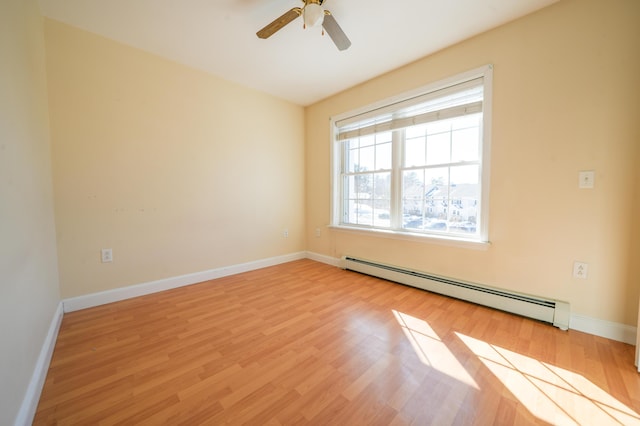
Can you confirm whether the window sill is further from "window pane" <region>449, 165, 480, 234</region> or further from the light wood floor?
the light wood floor

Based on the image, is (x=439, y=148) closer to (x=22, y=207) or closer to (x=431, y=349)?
(x=431, y=349)

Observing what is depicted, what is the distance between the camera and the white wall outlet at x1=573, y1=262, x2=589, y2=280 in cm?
190

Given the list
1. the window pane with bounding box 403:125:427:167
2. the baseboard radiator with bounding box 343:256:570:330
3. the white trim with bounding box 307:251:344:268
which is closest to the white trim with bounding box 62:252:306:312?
the white trim with bounding box 307:251:344:268

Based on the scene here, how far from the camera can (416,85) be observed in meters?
2.76

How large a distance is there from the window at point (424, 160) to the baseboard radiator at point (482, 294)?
478 mm

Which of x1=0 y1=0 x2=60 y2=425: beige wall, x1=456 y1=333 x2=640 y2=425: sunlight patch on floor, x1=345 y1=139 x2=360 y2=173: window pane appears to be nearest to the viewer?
x1=0 y1=0 x2=60 y2=425: beige wall

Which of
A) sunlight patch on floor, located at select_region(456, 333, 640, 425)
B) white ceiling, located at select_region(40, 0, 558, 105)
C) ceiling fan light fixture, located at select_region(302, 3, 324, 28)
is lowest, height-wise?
sunlight patch on floor, located at select_region(456, 333, 640, 425)

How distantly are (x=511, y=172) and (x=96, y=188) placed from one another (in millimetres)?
3938

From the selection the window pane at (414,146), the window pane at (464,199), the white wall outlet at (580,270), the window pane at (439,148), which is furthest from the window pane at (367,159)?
the white wall outlet at (580,270)

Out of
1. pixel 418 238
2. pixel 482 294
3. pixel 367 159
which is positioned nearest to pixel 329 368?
pixel 482 294

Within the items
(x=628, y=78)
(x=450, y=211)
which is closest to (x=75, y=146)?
(x=450, y=211)

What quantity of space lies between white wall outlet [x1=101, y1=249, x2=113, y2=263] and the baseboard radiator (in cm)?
287

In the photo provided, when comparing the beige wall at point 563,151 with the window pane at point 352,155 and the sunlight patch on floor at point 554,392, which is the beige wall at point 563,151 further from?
the window pane at point 352,155

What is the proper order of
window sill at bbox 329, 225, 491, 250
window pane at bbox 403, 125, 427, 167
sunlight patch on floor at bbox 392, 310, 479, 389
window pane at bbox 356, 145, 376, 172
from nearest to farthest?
sunlight patch on floor at bbox 392, 310, 479, 389, window sill at bbox 329, 225, 491, 250, window pane at bbox 403, 125, 427, 167, window pane at bbox 356, 145, 376, 172
